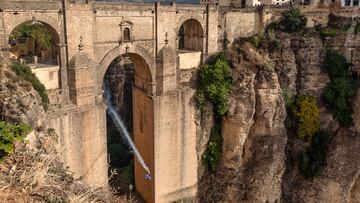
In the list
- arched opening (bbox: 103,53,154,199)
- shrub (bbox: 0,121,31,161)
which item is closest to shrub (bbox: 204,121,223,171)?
arched opening (bbox: 103,53,154,199)

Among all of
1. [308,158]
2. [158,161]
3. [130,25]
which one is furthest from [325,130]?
[130,25]

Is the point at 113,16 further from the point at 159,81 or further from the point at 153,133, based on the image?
the point at 153,133

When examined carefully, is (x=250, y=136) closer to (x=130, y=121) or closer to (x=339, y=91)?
(x=339, y=91)

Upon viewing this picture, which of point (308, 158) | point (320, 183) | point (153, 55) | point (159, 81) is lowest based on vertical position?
point (320, 183)

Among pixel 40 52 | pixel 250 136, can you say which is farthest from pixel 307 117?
pixel 40 52

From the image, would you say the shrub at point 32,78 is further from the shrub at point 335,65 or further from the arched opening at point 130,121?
the shrub at point 335,65

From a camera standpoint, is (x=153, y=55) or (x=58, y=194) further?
(x=153, y=55)

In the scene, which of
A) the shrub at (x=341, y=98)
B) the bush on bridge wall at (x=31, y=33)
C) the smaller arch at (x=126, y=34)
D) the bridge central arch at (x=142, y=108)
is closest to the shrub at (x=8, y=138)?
the bridge central arch at (x=142, y=108)
